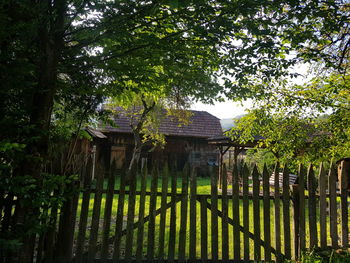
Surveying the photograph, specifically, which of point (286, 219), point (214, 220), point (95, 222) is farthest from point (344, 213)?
point (95, 222)

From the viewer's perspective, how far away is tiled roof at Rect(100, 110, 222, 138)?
2021cm

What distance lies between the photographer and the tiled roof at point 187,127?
2021cm

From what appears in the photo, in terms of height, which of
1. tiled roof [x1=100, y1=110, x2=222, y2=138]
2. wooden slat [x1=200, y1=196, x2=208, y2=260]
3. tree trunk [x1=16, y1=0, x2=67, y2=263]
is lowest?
wooden slat [x1=200, y1=196, x2=208, y2=260]

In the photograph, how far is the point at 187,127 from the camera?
21625 mm

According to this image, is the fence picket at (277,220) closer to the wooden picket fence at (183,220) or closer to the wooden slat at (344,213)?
the wooden picket fence at (183,220)

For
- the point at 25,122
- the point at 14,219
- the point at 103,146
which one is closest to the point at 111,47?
the point at 25,122

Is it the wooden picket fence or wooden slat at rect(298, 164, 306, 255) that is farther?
wooden slat at rect(298, 164, 306, 255)

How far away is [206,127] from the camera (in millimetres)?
22500

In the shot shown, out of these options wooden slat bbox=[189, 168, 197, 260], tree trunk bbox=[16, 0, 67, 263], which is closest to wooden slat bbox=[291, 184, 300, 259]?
wooden slat bbox=[189, 168, 197, 260]

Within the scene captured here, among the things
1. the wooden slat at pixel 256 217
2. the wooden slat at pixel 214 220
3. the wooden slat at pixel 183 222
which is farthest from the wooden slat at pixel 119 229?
the wooden slat at pixel 256 217

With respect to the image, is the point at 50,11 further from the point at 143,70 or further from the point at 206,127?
the point at 206,127

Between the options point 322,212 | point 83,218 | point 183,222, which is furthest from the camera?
point 322,212

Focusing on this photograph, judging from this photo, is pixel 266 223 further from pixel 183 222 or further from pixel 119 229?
pixel 119 229

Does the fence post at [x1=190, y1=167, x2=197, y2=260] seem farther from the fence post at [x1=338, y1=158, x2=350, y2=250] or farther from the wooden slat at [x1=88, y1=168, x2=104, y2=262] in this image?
the fence post at [x1=338, y1=158, x2=350, y2=250]
